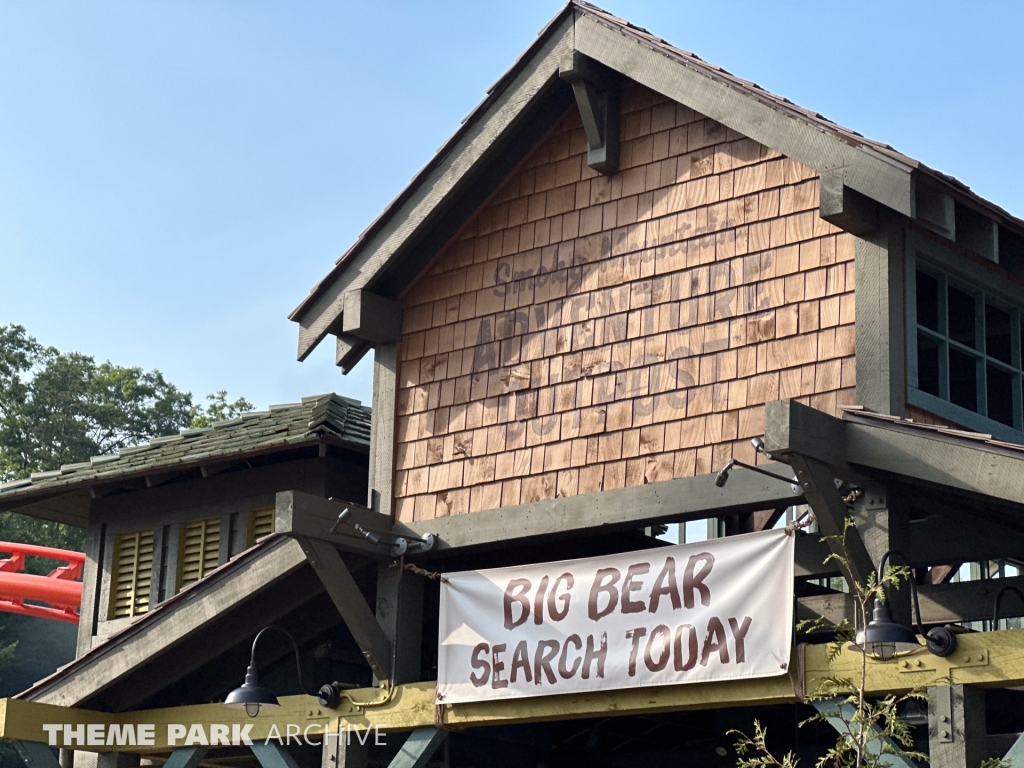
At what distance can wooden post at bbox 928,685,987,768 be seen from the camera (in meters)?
9.64

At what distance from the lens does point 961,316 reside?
13.0 meters

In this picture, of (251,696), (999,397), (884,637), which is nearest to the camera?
(884,637)

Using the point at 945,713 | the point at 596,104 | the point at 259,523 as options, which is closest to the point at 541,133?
the point at 596,104

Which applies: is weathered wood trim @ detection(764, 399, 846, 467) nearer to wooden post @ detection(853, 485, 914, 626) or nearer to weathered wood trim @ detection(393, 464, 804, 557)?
wooden post @ detection(853, 485, 914, 626)

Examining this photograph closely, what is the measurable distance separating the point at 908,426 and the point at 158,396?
185 ft

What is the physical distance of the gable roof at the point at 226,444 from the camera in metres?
15.6

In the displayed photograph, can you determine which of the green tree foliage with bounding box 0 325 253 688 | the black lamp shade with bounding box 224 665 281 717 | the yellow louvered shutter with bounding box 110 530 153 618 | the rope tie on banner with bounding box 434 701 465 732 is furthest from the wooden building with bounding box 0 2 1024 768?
the green tree foliage with bounding box 0 325 253 688

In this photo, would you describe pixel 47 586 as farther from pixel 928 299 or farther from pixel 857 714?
pixel 857 714

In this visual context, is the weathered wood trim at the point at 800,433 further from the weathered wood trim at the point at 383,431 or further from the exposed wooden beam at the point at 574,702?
the weathered wood trim at the point at 383,431

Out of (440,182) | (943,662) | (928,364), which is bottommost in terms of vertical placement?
(943,662)

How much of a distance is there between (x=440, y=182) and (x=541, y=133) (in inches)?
38.5

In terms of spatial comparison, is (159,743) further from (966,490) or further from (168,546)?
(966,490)

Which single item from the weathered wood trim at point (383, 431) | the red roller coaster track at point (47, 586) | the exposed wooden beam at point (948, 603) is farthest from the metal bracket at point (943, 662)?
the red roller coaster track at point (47, 586)

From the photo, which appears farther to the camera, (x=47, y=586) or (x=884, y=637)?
(x=47, y=586)
